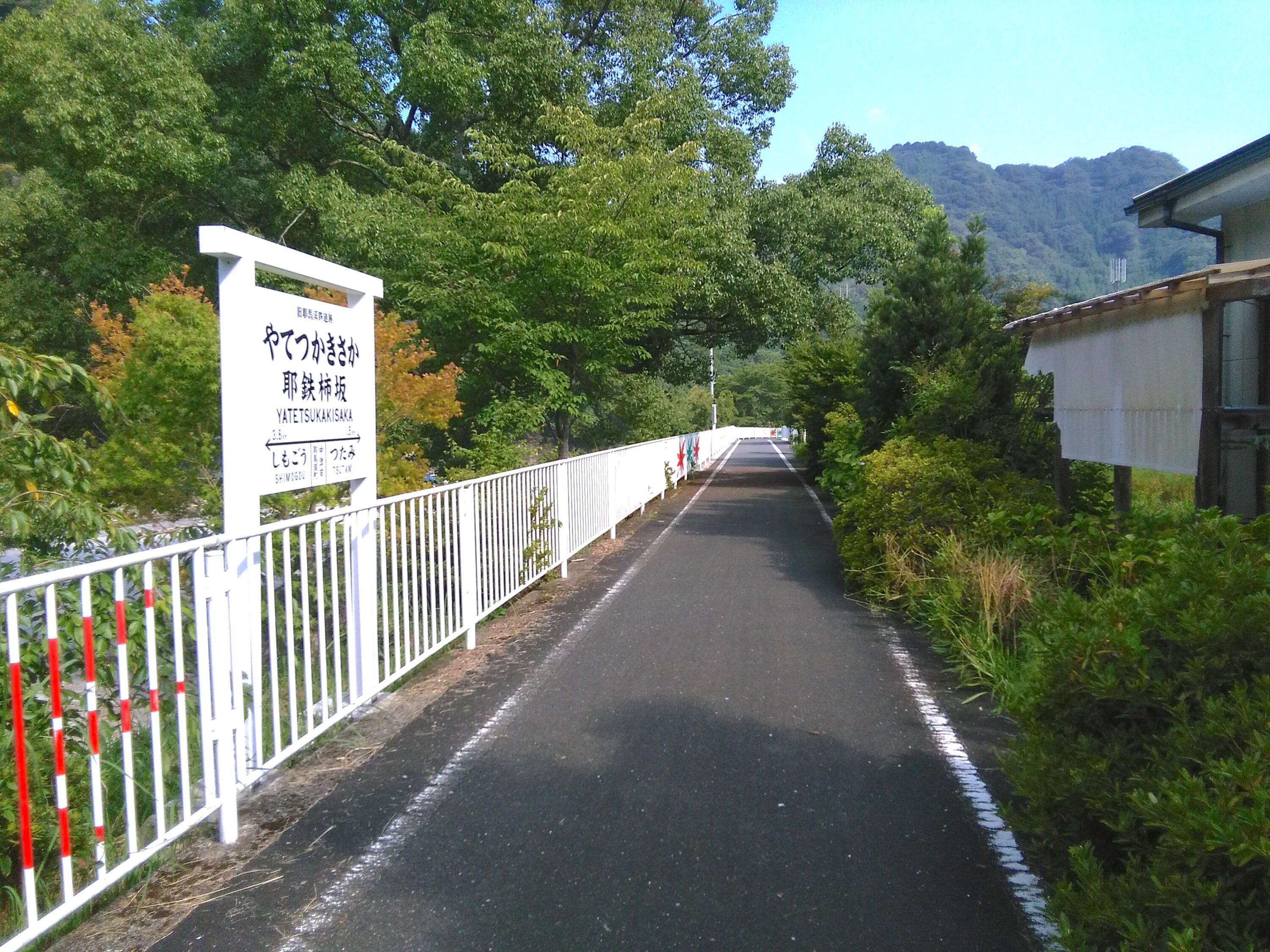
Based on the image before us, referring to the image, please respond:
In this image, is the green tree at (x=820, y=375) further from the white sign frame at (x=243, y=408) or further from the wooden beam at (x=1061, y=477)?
the white sign frame at (x=243, y=408)

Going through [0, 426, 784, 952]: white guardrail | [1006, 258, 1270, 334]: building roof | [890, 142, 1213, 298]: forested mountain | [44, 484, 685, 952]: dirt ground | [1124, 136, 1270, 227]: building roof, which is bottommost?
[44, 484, 685, 952]: dirt ground

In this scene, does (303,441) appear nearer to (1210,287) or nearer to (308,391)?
(308,391)

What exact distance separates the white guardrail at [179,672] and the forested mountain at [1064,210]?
81.4m

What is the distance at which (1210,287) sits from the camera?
612 centimetres

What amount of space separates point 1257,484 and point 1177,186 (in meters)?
2.96

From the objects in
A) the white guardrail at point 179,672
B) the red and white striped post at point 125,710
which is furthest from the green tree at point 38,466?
the red and white striped post at point 125,710

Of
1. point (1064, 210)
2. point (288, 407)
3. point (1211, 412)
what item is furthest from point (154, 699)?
point (1064, 210)

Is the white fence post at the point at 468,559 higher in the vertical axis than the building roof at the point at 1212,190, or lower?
lower

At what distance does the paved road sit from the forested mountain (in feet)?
266

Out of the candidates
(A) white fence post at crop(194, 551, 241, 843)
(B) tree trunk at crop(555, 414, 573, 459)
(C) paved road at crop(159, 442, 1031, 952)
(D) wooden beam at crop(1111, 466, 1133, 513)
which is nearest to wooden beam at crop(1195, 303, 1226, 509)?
(D) wooden beam at crop(1111, 466, 1133, 513)

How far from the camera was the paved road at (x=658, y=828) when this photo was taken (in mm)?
3170

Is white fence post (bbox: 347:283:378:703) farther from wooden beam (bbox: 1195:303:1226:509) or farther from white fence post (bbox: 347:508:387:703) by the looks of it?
wooden beam (bbox: 1195:303:1226:509)

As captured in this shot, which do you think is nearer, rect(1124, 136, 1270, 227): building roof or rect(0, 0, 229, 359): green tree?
rect(1124, 136, 1270, 227): building roof

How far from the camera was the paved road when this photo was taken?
125 inches
